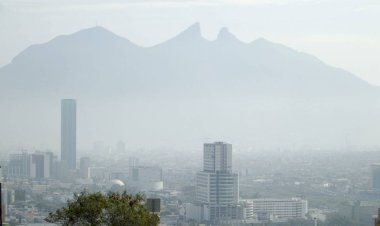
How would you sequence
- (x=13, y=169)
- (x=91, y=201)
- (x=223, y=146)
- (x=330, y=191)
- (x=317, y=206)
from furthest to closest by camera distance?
(x=13, y=169), (x=330, y=191), (x=223, y=146), (x=317, y=206), (x=91, y=201)

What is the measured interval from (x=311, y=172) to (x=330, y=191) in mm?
33402

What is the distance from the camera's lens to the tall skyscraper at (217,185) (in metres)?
103

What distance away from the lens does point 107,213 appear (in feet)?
74.5

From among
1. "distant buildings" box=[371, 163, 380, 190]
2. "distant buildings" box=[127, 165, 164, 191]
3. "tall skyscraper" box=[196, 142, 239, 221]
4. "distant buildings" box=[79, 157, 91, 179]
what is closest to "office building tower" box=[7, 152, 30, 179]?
"distant buildings" box=[79, 157, 91, 179]

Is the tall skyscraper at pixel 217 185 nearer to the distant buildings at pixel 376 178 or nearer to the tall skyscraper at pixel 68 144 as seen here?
the distant buildings at pixel 376 178

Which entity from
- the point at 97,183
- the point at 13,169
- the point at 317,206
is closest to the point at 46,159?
the point at 13,169

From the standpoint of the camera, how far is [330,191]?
130m

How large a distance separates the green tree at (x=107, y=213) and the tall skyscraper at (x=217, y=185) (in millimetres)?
77713

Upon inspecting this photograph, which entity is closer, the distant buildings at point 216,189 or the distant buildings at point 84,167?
the distant buildings at point 216,189

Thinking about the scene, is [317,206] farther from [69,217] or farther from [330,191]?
[69,217]

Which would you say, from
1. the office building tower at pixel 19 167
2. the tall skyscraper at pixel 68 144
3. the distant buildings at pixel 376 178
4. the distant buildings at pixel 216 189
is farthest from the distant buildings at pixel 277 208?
the tall skyscraper at pixel 68 144

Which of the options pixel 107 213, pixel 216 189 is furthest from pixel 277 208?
pixel 107 213

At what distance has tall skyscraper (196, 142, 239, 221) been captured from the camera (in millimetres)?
103312

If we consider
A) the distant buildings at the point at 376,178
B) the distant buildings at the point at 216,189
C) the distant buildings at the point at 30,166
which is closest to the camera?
the distant buildings at the point at 216,189
